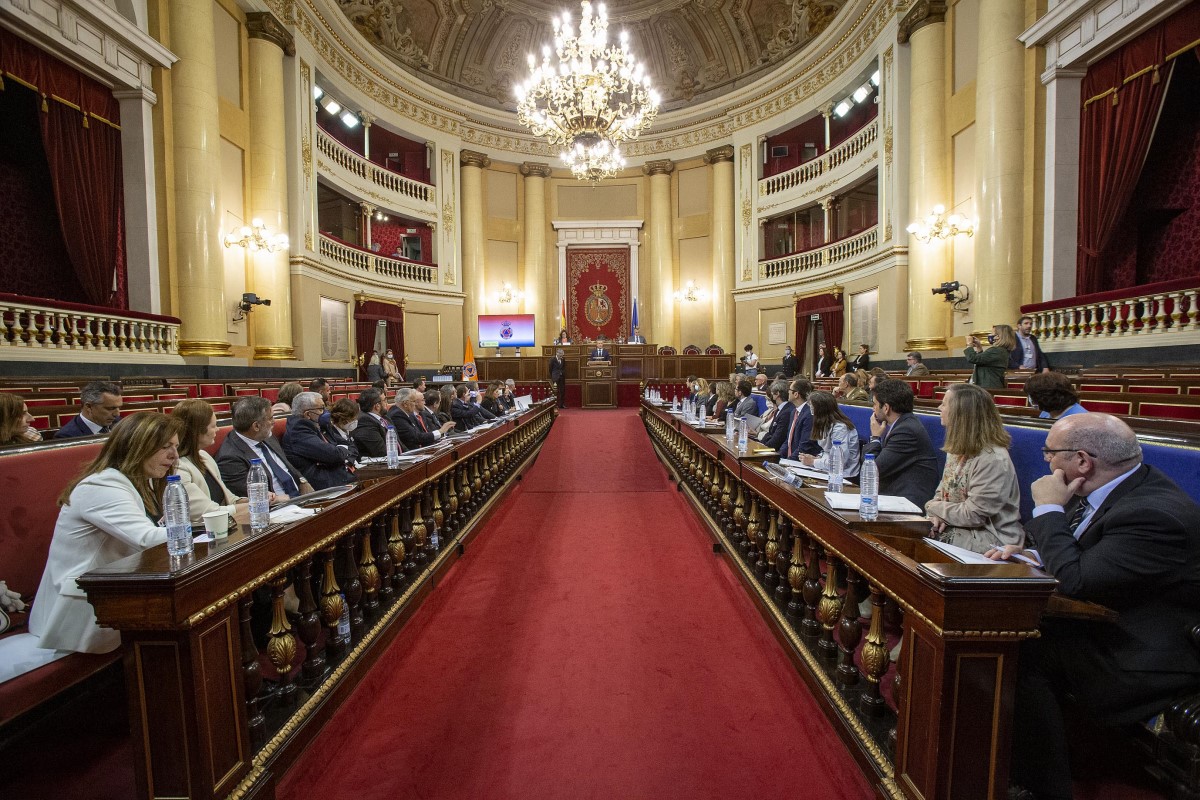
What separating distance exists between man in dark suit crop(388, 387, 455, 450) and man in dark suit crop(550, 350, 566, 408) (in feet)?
25.6

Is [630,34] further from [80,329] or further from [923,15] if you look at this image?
[80,329]

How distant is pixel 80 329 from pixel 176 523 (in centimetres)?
596

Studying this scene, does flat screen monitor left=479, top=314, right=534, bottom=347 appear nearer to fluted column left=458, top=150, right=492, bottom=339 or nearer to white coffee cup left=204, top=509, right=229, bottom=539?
fluted column left=458, top=150, right=492, bottom=339

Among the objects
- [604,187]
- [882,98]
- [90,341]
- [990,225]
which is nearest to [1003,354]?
[990,225]

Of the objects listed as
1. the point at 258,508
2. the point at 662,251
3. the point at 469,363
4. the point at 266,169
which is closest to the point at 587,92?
the point at 266,169

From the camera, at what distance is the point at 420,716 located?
5.88 feet

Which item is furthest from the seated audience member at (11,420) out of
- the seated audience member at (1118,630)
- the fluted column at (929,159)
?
the fluted column at (929,159)

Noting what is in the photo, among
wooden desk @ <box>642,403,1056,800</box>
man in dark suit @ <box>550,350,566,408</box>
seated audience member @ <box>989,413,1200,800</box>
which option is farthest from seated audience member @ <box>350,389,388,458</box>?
man in dark suit @ <box>550,350,566,408</box>

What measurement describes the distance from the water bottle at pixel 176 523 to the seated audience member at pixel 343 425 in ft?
7.08

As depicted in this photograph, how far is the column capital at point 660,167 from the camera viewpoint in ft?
46.8

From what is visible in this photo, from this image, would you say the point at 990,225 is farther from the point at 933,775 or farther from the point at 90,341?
the point at 90,341

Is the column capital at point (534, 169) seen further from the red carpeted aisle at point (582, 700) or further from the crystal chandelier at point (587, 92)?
the red carpeted aisle at point (582, 700)

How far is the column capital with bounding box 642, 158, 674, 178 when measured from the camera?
1425 centimetres

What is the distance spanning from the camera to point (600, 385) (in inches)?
507
